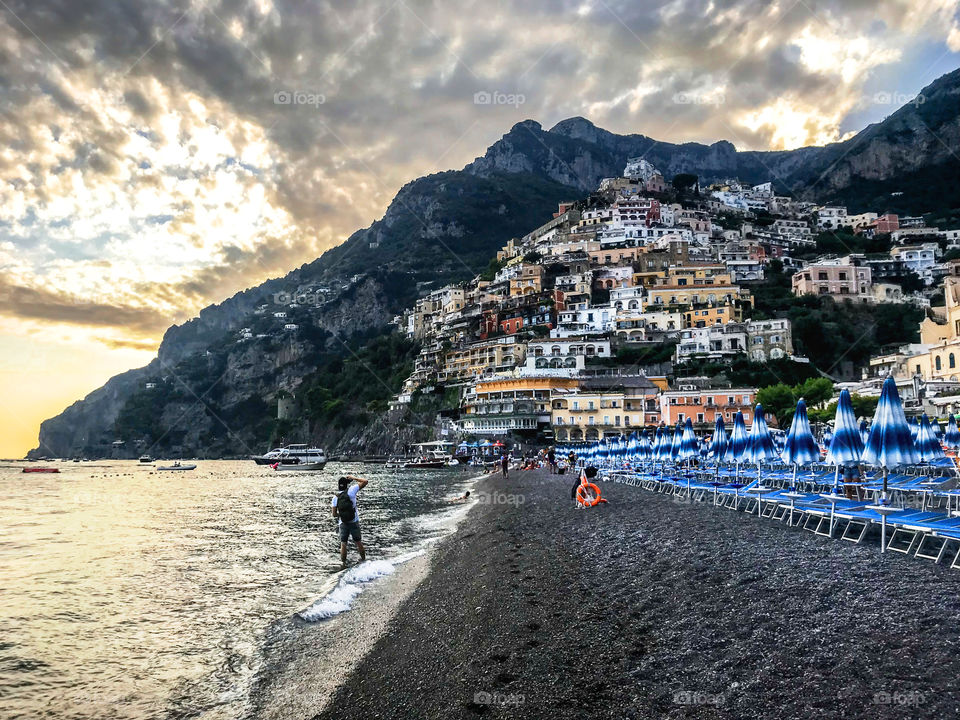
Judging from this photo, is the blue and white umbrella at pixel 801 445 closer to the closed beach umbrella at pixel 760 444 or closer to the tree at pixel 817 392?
the closed beach umbrella at pixel 760 444

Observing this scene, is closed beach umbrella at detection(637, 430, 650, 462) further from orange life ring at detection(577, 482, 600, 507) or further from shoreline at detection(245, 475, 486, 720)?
shoreline at detection(245, 475, 486, 720)

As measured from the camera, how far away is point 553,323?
107 meters

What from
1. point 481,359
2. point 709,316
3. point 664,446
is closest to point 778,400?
point 709,316

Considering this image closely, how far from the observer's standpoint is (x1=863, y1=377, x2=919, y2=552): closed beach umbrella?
12.1 m

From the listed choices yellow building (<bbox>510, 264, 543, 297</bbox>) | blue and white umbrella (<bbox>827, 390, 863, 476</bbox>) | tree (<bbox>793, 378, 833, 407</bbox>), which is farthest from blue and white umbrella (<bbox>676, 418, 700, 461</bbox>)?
yellow building (<bbox>510, 264, 543, 297</bbox>)

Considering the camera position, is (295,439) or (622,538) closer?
(622,538)

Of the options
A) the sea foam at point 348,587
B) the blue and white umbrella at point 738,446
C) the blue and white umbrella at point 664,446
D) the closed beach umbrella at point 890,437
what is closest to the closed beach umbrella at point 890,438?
the closed beach umbrella at point 890,437

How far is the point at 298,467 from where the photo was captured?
9356 centimetres

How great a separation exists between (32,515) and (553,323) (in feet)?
276

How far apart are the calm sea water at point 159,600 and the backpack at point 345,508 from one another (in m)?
1.27

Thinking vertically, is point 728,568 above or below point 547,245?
below

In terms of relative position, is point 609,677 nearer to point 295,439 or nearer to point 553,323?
point 553,323

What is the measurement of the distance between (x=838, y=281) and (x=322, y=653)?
355 ft

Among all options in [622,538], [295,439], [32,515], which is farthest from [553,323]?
[622,538]
